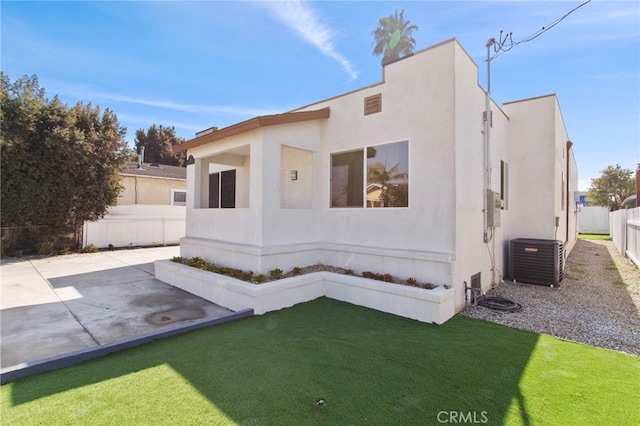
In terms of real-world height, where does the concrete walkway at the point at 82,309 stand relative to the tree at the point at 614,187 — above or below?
below

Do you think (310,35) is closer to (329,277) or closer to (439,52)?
(439,52)

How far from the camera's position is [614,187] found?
2680cm

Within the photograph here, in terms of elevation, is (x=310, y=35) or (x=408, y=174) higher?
(x=310, y=35)

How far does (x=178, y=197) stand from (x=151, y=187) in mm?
1844

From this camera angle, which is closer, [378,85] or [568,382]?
[568,382]

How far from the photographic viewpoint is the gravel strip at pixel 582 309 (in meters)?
4.52

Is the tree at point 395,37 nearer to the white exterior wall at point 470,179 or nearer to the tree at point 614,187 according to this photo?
the white exterior wall at point 470,179

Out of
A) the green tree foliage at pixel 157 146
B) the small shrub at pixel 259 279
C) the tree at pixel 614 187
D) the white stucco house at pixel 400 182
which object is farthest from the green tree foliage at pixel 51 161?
the tree at pixel 614 187

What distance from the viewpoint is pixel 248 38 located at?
8.97 metres

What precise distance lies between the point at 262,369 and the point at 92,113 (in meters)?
16.0

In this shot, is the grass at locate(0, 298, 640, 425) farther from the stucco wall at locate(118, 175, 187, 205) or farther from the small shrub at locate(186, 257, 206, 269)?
the stucco wall at locate(118, 175, 187, 205)

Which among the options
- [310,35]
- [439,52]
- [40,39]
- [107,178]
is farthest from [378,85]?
[107,178]

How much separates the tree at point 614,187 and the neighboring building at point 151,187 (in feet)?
116

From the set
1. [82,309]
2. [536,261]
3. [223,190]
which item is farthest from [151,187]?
[536,261]
